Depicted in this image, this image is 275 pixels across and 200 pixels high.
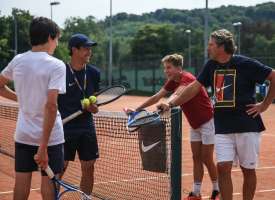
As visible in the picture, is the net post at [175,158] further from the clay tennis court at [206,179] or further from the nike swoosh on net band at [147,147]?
the clay tennis court at [206,179]

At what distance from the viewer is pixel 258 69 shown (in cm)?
575

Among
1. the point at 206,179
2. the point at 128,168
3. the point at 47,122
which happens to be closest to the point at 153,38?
the point at 206,179

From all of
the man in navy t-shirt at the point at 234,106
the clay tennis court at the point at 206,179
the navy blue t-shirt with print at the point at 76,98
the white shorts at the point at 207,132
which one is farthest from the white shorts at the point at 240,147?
the clay tennis court at the point at 206,179

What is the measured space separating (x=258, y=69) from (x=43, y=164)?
237cm

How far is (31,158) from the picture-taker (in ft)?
15.5

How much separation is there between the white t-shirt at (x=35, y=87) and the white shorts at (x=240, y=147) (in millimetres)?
1832

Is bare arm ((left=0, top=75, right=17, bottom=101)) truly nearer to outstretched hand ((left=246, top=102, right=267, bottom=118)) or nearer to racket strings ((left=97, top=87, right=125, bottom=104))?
racket strings ((left=97, top=87, right=125, bottom=104))

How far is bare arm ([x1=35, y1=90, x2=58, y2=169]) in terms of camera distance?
172 inches

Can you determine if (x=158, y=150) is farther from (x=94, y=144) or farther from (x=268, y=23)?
(x=268, y=23)

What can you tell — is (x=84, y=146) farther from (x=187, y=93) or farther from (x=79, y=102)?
(x=187, y=93)

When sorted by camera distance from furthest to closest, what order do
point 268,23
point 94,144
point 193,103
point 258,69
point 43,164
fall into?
point 268,23
point 193,103
point 94,144
point 258,69
point 43,164

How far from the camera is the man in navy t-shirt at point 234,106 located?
18.9 feet

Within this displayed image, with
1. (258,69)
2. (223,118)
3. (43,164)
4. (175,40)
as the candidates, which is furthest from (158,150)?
(175,40)

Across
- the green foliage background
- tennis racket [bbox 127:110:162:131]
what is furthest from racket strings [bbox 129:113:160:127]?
the green foliage background
